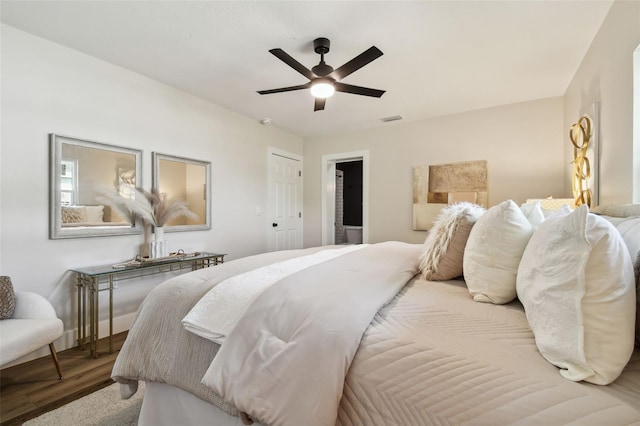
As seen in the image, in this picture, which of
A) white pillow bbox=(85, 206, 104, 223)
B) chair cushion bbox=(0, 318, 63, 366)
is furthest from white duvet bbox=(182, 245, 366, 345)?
white pillow bbox=(85, 206, 104, 223)

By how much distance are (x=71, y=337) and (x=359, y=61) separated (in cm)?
316

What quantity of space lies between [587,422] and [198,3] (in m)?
2.57

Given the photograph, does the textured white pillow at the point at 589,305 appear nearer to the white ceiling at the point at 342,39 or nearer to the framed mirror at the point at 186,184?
the white ceiling at the point at 342,39

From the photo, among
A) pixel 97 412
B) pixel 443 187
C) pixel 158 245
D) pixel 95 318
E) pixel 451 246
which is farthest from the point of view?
pixel 443 187

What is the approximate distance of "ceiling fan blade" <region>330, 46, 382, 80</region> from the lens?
192 centimetres

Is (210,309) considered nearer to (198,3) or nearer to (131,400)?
(131,400)

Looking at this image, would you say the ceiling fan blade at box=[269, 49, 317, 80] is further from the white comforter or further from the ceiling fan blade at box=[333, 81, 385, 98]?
the white comforter

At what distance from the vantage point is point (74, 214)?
2371mm

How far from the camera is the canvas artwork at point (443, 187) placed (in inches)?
142

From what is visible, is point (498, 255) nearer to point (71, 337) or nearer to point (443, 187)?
point (443, 187)

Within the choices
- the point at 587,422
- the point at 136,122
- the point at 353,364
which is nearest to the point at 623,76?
the point at 587,422

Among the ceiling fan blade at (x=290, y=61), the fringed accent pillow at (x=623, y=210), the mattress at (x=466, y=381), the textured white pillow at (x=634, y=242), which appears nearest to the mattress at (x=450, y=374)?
the mattress at (x=466, y=381)

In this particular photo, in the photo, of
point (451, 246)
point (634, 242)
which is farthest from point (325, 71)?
point (634, 242)

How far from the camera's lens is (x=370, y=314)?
957 millimetres
